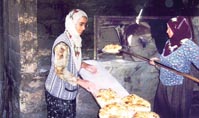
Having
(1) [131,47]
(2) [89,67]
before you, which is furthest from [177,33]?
(2) [89,67]

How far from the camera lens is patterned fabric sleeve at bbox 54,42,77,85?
504 centimetres

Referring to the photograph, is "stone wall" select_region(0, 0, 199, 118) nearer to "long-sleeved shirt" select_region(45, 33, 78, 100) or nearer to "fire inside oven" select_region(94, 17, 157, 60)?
"fire inside oven" select_region(94, 17, 157, 60)

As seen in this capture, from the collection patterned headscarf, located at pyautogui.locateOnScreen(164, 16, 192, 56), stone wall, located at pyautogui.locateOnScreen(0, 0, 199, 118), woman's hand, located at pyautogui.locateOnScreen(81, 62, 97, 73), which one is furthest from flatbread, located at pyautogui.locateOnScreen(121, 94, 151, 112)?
stone wall, located at pyautogui.locateOnScreen(0, 0, 199, 118)

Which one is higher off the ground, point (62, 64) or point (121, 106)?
point (62, 64)

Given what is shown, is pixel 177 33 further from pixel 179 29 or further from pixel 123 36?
pixel 123 36

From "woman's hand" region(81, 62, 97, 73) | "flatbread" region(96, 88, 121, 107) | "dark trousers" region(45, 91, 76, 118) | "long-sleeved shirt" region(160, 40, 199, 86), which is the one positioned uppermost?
"long-sleeved shirt" region(160, 40, 199, 86)

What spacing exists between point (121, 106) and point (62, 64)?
0.97 metres

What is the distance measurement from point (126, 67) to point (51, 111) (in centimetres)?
127

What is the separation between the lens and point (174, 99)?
559 centimetres

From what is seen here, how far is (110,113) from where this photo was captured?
Answer: 437cm

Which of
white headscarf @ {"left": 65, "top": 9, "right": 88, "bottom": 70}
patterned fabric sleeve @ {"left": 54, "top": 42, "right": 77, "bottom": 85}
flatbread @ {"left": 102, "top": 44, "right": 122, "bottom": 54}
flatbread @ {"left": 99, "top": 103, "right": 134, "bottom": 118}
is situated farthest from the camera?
flatbread @ {"left": 102, "top": 44, "right": 122, "bottom": 54}

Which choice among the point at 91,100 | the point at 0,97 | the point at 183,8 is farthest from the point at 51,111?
the point at 183,8

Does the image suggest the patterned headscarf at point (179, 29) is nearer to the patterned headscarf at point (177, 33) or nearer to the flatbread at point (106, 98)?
the patterned headscarf at point (177, 33)

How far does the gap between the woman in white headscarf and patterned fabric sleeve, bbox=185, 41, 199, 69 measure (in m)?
1.20
